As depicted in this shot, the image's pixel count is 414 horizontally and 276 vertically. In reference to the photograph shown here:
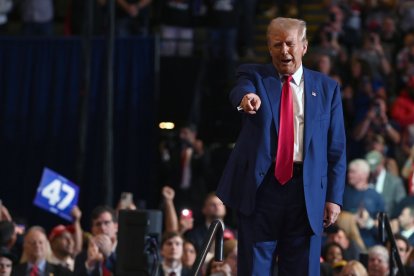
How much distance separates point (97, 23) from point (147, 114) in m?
1.90

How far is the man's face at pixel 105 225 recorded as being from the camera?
12516 millimetres

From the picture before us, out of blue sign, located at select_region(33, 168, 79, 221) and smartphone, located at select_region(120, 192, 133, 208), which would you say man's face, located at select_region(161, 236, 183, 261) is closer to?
smartphone, located at select_region(120, 192, 133, 208)

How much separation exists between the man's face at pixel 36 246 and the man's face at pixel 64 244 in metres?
0.57

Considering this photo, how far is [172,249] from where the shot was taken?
11938 millimetres

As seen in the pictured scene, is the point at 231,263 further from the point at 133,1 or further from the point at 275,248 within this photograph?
the point at 133,1

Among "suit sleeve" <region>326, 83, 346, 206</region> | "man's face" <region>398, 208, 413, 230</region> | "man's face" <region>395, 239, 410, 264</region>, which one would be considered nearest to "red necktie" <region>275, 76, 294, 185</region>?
"suit sleeve" <region>326, 83, 346, 206</region>

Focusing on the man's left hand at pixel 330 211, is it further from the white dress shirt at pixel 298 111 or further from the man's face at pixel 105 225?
the man's face at pixel 105 225

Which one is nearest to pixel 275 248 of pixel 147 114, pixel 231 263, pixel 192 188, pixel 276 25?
pixel 276 25

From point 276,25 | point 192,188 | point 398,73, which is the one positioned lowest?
point 192,188

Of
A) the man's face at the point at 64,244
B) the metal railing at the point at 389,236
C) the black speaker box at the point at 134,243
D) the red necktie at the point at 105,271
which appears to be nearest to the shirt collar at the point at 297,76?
the black speaker box at the point at 134,243

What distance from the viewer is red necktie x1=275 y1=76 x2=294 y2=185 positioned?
6.90 meters

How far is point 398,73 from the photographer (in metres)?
17.8

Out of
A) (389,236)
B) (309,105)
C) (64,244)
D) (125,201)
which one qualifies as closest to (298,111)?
(309,105)

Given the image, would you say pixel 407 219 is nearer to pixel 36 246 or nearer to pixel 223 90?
pixel 36 246
